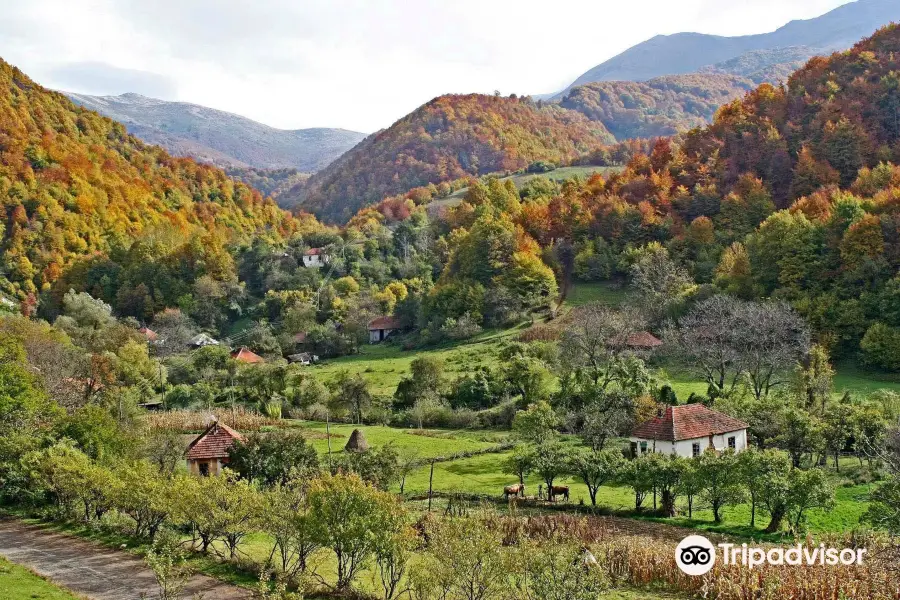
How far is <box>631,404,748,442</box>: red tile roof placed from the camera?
32.4 metres

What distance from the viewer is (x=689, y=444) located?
107ft

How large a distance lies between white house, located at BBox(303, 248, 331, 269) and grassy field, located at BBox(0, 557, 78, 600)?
258 feet

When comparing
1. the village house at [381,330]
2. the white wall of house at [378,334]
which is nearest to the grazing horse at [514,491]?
the village house at [381,330]

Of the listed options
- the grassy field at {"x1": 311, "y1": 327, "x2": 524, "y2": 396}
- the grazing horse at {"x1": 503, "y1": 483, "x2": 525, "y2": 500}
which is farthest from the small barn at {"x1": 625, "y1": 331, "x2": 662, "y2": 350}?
the grazing horse at {"x1": 503, "y1": 483, "x2": 525, "y2": 500}

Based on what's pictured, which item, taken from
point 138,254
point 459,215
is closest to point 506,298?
point 459,215

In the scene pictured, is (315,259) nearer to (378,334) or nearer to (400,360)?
(378,334)

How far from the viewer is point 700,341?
4859 centimetres

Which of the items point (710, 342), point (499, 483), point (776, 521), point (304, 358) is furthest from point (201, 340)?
point (776, 521)

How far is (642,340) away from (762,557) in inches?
1290

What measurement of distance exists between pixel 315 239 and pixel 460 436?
67061mm

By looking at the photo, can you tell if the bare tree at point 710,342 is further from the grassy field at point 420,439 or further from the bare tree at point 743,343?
the grassy field at point 420,439

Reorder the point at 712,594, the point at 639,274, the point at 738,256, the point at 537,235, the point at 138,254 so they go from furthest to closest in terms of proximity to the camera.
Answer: the point at 138,254 → the point at 537,235 → the point at 639,274 → the point at 738,256 → the point at 712,594

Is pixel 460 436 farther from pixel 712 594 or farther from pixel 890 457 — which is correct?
pixel 712 594

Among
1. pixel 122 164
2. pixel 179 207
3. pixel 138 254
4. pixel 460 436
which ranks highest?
pixel 122 164
